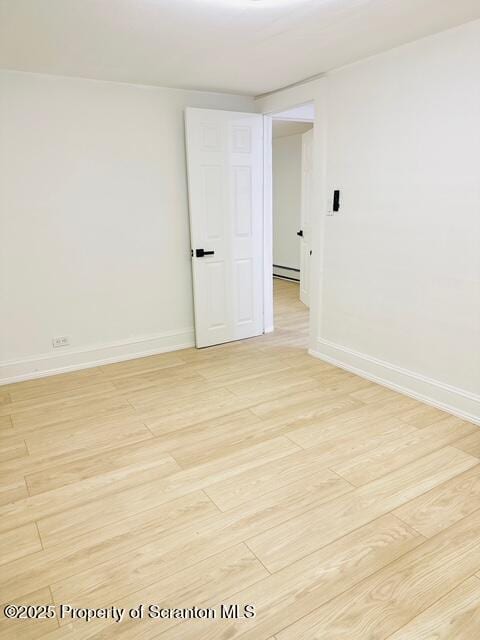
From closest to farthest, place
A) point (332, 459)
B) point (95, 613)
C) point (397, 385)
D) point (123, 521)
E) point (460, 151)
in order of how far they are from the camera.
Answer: point (95, 613) → point (123, 521) → point (332, 459) → point (460, 151) → point (397, 385)

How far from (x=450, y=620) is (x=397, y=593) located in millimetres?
184

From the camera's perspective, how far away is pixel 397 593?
1.65 metres

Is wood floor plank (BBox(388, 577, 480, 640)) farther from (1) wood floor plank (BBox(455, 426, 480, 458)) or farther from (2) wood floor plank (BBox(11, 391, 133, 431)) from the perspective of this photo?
(2) wood floor plank (BBox(11, 391, 133, 431))

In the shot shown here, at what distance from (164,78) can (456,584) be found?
3749 mm

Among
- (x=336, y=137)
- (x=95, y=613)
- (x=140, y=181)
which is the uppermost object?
(x=336, y=137)

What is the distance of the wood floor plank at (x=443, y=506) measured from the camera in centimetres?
200

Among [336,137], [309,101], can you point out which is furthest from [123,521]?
[309,101]

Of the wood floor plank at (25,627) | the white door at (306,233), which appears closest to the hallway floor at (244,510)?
the wood floor plank at (25,627)

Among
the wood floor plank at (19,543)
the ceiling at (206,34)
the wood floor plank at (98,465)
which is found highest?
the ceiling at (206,34)

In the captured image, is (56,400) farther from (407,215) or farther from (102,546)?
(407,215)

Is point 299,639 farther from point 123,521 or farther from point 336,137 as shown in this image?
point 336,137

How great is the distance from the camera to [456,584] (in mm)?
1686

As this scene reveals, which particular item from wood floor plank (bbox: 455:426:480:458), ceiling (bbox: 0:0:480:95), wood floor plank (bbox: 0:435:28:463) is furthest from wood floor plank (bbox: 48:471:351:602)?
ceiling (bbox: 0:0:480:95)

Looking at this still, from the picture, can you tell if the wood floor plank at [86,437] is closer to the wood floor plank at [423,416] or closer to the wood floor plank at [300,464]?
the wood floor plank at [300,464]
